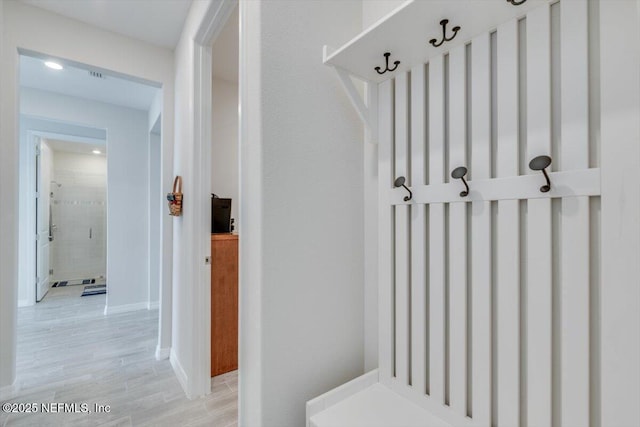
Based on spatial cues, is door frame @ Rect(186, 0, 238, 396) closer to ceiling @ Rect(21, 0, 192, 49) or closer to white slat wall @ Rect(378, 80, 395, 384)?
ceiling @ Rect(21, 0, 192, 49)

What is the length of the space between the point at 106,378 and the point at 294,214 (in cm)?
216

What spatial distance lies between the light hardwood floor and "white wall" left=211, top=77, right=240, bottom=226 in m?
1.62

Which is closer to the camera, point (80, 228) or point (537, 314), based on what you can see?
point (537, 314)

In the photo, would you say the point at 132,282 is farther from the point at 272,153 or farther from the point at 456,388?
the point at 456,388

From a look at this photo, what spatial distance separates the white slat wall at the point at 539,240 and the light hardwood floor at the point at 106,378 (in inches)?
62.6

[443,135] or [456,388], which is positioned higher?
[443,135]

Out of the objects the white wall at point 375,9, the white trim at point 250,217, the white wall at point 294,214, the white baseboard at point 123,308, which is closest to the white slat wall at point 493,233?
the white wall at point 294,214

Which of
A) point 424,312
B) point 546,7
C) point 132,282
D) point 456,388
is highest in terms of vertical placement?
point 546,7

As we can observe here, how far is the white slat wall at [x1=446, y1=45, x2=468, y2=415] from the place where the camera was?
2.70 feet

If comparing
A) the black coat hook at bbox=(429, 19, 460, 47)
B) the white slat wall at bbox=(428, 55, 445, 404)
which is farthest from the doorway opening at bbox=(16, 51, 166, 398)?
the black coat hook at bbox=(429, 19, 460, 47)

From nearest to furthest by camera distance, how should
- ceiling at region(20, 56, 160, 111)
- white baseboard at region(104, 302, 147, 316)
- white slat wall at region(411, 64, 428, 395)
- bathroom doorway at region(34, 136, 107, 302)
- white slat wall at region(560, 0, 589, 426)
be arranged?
white slat wall at region(560, 0, 589, 426)
white slat wall at region(411, 64, 428, 395)
ceiling at region(20, 56, 160, 111)
white baseboard at region(104, 302, 147, 316)
bathroom doorway at region(34, 136, 107, 302)

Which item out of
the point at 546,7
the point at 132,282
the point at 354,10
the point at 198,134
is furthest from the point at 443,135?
the point at 132,282

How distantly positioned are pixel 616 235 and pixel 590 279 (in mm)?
111

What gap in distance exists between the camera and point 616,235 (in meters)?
0.58
